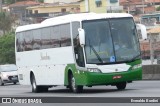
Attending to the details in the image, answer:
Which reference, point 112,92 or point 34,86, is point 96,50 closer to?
point 112,92

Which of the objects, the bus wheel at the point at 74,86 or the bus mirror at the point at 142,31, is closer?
the bus mirror at the point at 142,31

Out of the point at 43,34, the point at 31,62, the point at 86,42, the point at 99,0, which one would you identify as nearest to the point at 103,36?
the point at 86,42

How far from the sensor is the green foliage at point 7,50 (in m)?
86.3

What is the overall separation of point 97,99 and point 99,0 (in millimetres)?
108700

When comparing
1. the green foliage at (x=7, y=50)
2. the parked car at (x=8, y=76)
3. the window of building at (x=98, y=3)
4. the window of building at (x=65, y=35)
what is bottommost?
the green foliage at (x=7, y=50)

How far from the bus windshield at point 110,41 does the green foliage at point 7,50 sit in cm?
6026

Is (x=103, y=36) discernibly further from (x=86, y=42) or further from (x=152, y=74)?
(x=152, y=74)

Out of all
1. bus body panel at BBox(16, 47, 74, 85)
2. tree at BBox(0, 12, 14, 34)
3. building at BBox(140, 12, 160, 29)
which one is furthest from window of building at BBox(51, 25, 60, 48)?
tree at BBox(0, 12, 14, 34)

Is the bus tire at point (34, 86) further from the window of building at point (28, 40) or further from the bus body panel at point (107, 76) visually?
the bus body panel at point (107, 76)

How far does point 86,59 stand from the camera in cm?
2583

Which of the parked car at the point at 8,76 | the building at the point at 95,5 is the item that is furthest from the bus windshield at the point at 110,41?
the building at the point at 95,5

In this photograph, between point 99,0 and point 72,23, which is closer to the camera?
point 72,23

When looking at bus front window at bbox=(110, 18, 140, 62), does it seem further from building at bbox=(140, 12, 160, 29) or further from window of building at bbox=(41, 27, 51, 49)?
building at bbox=(140, 12, 160, 29)

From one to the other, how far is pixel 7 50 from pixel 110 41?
62.7 meters
